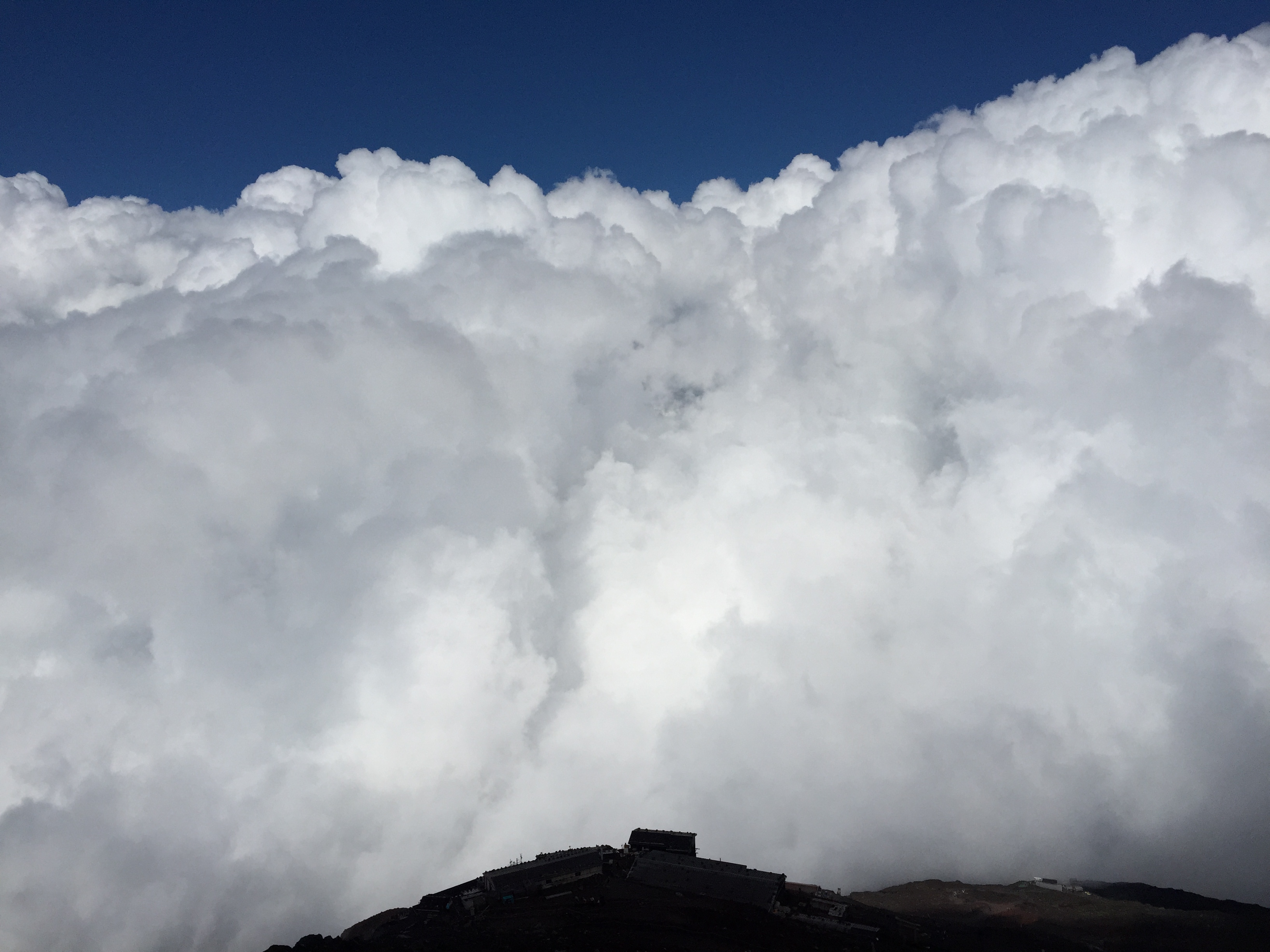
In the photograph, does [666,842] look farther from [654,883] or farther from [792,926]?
[792,926]

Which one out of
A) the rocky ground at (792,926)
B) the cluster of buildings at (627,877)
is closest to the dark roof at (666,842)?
the cluster of buildings at (627,877)

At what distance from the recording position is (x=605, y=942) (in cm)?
10081

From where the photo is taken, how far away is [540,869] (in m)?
127

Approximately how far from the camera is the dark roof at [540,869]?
122 metres

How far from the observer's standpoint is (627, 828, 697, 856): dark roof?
439 feet

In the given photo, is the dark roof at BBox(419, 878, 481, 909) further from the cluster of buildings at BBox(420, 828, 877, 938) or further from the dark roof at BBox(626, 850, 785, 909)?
the dark roof at BBox(626, 850, 785, 909)

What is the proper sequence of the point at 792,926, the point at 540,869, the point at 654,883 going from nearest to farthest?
the point at 792,926
the point at 654,883
the point at 540,869

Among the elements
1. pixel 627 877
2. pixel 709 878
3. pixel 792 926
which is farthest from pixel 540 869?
pixel 792 926

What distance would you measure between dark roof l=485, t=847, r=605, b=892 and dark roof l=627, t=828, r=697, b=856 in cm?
605

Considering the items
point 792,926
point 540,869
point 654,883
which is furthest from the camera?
point 540,869

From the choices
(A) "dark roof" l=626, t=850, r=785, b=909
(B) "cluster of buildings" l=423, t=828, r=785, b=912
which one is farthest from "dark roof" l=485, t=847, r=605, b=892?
(A) "dark roof" l=626, t=850, r=785, b=909

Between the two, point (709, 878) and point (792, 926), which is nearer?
point (792, 926)

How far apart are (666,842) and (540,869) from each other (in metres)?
20.0

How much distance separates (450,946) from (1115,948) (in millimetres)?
81807
